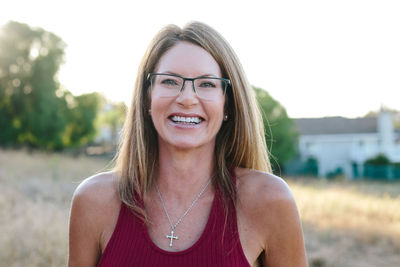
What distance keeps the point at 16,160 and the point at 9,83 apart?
13.4m

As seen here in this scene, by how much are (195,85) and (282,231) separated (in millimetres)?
836

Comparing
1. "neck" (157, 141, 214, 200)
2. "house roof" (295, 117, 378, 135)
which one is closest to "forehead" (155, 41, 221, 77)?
"neck" (157, 141, 214, 200)

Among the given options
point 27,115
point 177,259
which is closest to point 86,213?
point 177,259

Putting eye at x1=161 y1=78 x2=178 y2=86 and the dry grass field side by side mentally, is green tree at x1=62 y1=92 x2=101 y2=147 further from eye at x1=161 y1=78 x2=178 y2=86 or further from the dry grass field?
eye at x1=161 y1=78 x2=178 y2=86

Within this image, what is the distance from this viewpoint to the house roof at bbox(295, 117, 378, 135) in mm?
38156

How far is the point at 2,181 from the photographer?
10992 mm

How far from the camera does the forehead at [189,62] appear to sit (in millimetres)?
1866

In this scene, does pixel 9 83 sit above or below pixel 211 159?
→ above

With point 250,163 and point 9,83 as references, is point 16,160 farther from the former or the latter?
point 250,163

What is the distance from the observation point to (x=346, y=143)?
1458 inches

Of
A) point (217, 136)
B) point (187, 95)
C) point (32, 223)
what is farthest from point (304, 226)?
point (187, 95)

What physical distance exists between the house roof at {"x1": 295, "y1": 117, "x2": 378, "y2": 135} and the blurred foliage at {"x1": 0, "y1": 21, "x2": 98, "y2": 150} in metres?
24.7

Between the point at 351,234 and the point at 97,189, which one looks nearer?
the point at 97,189

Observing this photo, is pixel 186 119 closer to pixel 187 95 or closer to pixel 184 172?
pixel 187 95
